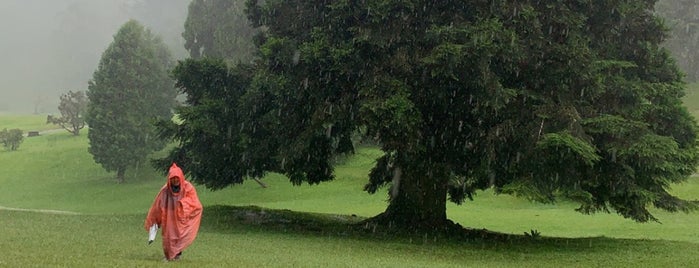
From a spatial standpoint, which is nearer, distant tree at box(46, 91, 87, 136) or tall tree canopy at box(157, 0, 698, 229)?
tall tree canopy at box(157, 0, 698, 229)

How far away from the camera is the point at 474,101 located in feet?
60.7

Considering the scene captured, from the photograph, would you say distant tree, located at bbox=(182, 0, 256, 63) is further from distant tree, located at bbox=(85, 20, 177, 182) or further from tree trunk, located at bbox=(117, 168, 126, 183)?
tree trunk, located at bbox=(117, 168, 126, 183)

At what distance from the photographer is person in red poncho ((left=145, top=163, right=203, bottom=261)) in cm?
1179

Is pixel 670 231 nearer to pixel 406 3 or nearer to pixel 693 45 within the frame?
pixel 406 3

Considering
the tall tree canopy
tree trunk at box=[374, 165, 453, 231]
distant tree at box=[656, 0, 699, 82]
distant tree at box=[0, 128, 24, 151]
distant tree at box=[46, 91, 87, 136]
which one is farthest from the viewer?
distant tree at box=[656, 0, 699, 82]

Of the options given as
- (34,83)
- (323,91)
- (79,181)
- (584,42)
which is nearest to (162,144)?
(79,181)

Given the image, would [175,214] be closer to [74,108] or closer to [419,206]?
[419,206]

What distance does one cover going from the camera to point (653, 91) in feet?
64.6

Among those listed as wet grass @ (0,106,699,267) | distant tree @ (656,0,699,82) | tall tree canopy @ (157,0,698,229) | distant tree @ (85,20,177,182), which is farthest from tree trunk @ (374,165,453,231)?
distant tree @ (656,0,699,82)

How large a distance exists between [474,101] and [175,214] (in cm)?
965

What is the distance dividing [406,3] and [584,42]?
5.39 metres

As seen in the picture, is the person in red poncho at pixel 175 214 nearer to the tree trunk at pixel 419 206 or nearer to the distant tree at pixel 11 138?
the tree trunk at pixel 419 206

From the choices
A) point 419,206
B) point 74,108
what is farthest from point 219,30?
point 419,206

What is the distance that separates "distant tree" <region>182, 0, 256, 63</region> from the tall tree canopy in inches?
1147
